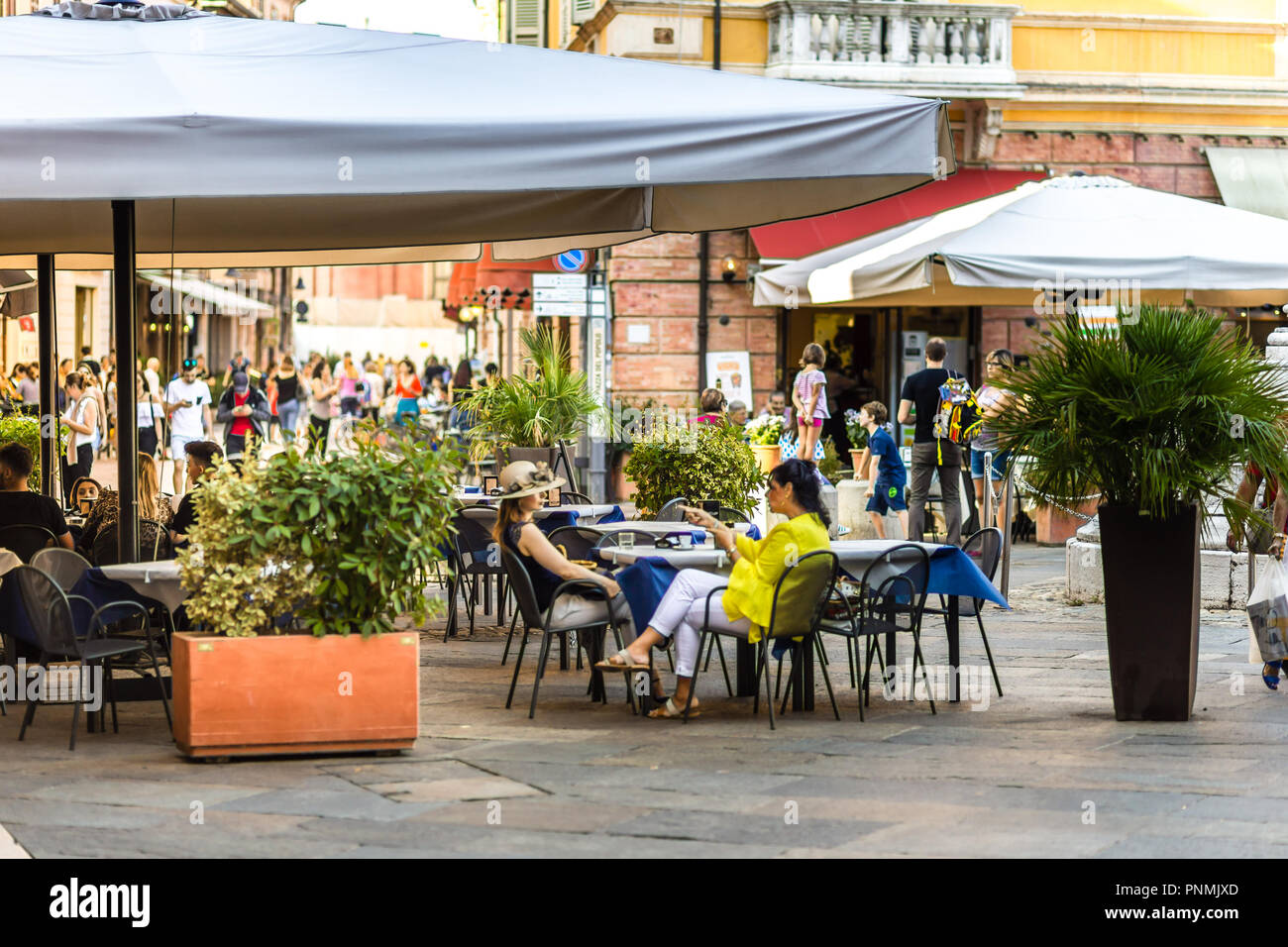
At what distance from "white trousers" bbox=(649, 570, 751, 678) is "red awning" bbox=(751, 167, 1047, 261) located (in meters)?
12.5

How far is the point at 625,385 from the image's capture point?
20.6m

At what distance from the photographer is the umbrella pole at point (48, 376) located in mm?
10820

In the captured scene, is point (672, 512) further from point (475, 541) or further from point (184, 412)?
point (184, 412)

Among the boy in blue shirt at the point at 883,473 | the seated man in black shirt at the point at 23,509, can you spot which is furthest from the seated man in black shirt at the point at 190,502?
the boy in blue shirt at the point at 883,473

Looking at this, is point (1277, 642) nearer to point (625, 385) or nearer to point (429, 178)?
point (429, 178)

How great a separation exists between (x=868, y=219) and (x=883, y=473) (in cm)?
653

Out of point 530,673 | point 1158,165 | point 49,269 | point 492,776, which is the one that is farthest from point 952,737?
point 1158,165

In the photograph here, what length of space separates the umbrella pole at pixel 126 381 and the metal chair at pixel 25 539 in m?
0.68

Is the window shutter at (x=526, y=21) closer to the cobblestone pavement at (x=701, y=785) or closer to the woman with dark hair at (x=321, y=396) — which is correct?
the woman with dark hair at (x=321, y=396)

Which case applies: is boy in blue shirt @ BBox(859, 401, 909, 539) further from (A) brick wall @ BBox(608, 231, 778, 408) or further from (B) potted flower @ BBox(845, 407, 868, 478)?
(A) brick wall @ BBox(608, 231, 778, 408)

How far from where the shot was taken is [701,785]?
654 cm

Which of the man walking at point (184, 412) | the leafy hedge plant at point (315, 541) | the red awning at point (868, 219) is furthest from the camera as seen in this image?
the man walking at point (184, 412)

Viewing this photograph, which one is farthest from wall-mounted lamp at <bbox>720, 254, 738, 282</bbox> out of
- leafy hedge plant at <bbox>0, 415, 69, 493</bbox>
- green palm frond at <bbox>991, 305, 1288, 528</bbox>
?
green palm frond at <bbox>991, 305, 1288, 528</bbox>

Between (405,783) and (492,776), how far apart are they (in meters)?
0.34
